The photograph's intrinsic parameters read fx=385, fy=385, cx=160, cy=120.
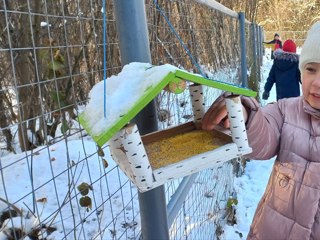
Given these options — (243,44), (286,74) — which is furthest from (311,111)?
(286,74)

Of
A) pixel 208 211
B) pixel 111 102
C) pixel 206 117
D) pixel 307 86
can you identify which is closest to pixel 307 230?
pixel 307 86

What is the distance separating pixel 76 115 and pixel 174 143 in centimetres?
74

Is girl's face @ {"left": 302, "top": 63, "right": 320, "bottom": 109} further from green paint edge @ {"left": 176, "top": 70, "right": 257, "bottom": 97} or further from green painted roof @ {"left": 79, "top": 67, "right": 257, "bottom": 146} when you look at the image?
green painted roof @ {"left": 79, "top": 67, "right": 257, "bottom": 146}

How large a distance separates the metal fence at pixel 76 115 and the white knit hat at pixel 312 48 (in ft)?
1.89

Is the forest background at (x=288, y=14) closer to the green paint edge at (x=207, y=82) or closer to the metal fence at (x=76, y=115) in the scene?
the metal fence at (x=76, y=115)

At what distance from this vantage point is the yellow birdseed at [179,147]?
→ 43.9 inches

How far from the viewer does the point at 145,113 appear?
1.26m

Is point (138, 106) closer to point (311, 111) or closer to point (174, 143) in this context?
point (174, 143)

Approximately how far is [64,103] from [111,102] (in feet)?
3.06

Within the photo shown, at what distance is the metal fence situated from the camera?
1.83 meters

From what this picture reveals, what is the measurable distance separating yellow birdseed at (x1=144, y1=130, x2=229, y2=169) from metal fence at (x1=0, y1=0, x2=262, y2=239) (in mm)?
390

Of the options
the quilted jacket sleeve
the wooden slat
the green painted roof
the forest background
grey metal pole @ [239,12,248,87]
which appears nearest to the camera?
the green painted roof

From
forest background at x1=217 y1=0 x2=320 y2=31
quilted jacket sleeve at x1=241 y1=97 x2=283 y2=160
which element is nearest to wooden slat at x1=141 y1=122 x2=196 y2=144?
quilted jacket sleeve at x1=241 y1=97 x2=283 y2=160

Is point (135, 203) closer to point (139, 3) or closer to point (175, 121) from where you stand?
point (175, 121)
